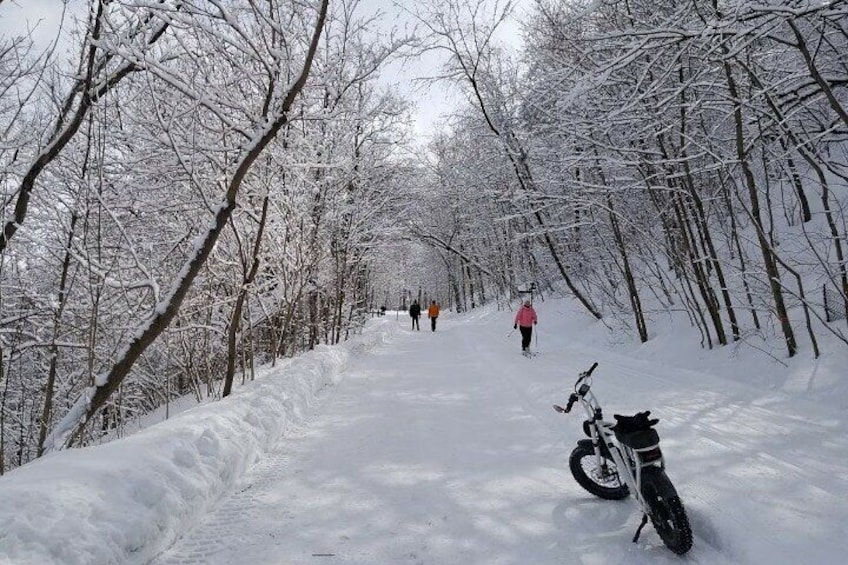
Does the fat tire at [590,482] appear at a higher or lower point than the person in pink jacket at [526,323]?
lower

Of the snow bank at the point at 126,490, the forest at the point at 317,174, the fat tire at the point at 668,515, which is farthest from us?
the forest at the point at 317,174

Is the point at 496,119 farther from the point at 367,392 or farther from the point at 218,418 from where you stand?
the point at 218,418

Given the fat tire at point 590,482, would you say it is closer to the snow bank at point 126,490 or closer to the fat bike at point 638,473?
the fat bike at point 638,473

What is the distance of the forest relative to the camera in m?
6.25

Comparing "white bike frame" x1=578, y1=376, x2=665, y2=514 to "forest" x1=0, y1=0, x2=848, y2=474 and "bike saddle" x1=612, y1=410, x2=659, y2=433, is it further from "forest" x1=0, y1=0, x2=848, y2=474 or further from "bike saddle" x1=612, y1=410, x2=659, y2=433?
"forest" x1=0, y1=0, x2=848, y2=474

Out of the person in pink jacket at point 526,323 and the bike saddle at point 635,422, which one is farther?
the person in pink jacket at point 526,323

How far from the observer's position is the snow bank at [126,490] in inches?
107

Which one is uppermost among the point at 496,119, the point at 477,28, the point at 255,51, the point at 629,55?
the point at 477,28

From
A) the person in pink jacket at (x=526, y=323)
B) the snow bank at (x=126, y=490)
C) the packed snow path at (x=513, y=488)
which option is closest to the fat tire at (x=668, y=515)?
the packed snow path at (x=513, y=488)

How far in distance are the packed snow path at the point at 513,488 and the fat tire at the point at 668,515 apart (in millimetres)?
138

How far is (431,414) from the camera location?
7340mm

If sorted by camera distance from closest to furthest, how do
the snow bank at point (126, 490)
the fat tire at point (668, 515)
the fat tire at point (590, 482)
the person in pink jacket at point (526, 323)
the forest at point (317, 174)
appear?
the snow bank at point (126, 490) < the fat tire at point (668, 515) < the fat tire at point (590, 482) < the forest at point (317, 174) < the person in pink jacket at point (526, 323)

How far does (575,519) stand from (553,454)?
1434mm

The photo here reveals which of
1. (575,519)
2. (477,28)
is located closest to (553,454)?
(575,519)
